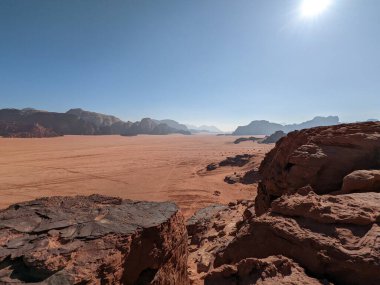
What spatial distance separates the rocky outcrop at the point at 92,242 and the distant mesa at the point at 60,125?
2818 inches

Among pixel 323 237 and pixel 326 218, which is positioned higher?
pixel 326 218

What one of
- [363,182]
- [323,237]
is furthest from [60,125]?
[323,237]

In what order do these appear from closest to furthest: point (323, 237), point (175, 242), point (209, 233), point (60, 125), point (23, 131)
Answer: point (323, 237) < point (175, 242) < point (209, 233) < point (23, 131) < point (60, 125)

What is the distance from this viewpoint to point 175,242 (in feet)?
14.7

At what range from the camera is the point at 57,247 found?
3.19 m

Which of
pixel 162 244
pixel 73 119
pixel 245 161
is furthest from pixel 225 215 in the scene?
pixel 73 119

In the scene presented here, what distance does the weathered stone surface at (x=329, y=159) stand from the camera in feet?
19.1

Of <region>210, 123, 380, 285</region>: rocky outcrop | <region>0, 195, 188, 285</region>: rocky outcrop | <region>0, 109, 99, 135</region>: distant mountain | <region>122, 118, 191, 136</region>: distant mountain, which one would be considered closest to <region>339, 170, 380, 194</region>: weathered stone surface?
<region>210, 123, 380, 285</region>: rocky outcrop

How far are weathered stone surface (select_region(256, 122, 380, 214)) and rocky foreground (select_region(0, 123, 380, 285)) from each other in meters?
0.08

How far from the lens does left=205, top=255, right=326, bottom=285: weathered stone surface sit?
9.86 ft

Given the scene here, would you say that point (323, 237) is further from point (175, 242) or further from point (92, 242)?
point (92, 242)

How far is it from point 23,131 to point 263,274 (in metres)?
78.6

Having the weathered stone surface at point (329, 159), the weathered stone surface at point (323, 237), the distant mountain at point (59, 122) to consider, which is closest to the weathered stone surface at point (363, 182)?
the weathered stone surface at point (323, 237)

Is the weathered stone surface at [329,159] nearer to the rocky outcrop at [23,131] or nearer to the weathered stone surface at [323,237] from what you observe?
the weathered stone surface at [323,237]
